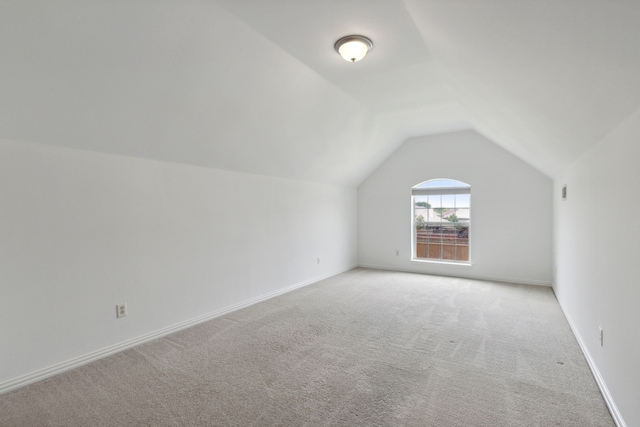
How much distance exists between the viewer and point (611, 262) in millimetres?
2014

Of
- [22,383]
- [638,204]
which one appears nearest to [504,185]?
[638,204]

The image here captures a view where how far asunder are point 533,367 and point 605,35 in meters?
2.39

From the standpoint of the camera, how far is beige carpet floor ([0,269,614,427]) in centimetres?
194

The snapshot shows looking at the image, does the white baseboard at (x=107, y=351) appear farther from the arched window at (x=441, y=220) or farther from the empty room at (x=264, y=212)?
the arched window at (x=441, y=220)

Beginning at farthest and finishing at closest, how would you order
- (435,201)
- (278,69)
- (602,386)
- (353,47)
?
(435,201), (278,69), (353,47), (602,386)

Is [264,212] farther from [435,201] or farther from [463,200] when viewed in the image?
[463,200]

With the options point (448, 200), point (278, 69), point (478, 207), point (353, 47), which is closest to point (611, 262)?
point (353, 47)

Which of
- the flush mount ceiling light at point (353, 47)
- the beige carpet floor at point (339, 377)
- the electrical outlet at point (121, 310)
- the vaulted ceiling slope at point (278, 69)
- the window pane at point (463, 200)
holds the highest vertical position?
the flush mount ceiling light at point (353, 47)

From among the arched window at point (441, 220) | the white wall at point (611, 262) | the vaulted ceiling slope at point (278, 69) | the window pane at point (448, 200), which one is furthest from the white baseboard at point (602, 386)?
the window pane at point (448, 200)

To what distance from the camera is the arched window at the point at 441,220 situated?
5.82 meters

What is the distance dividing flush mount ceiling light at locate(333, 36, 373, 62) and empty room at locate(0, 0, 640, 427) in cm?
2

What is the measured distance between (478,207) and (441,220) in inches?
28.2

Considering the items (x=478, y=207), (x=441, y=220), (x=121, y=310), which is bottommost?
(x=121, y=310)

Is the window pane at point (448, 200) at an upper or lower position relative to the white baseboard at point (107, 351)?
upper
